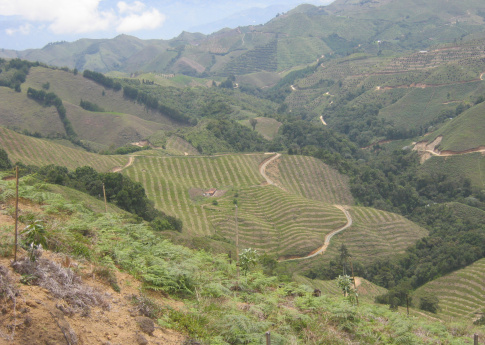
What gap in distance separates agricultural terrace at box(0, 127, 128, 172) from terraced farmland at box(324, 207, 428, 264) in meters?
45.3

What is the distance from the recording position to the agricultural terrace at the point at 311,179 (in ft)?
272

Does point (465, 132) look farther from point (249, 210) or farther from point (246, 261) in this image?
point (246, 261)

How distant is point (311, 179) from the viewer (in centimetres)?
8650

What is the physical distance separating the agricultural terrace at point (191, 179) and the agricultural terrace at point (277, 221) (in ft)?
10.6

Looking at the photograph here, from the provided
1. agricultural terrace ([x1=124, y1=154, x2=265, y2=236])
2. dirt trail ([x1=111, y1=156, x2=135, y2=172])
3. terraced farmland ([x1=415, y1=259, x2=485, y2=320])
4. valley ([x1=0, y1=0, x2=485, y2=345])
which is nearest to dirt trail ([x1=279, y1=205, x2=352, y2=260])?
valley ([x1=0, y1=0, x2=485, y2=345])

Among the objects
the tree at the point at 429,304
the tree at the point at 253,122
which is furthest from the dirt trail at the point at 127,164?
the tree at the point at 253,122

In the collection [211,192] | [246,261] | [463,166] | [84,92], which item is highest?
[84,92]

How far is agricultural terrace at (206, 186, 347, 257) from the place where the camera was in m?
58.6

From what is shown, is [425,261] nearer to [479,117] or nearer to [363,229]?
[363,229]

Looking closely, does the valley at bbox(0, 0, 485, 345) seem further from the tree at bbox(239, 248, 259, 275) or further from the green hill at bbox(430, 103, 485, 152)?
the green hill at bbox(430, 103, 485, 152)

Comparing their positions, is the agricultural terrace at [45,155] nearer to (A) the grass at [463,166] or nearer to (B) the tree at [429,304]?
(B) the tree at [429,304]

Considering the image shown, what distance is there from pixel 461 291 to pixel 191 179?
1954 inches

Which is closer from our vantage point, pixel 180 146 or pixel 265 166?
pixel 265 166

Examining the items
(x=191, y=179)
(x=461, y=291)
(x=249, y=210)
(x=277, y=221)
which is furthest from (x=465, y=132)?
(x=191, y=179)
